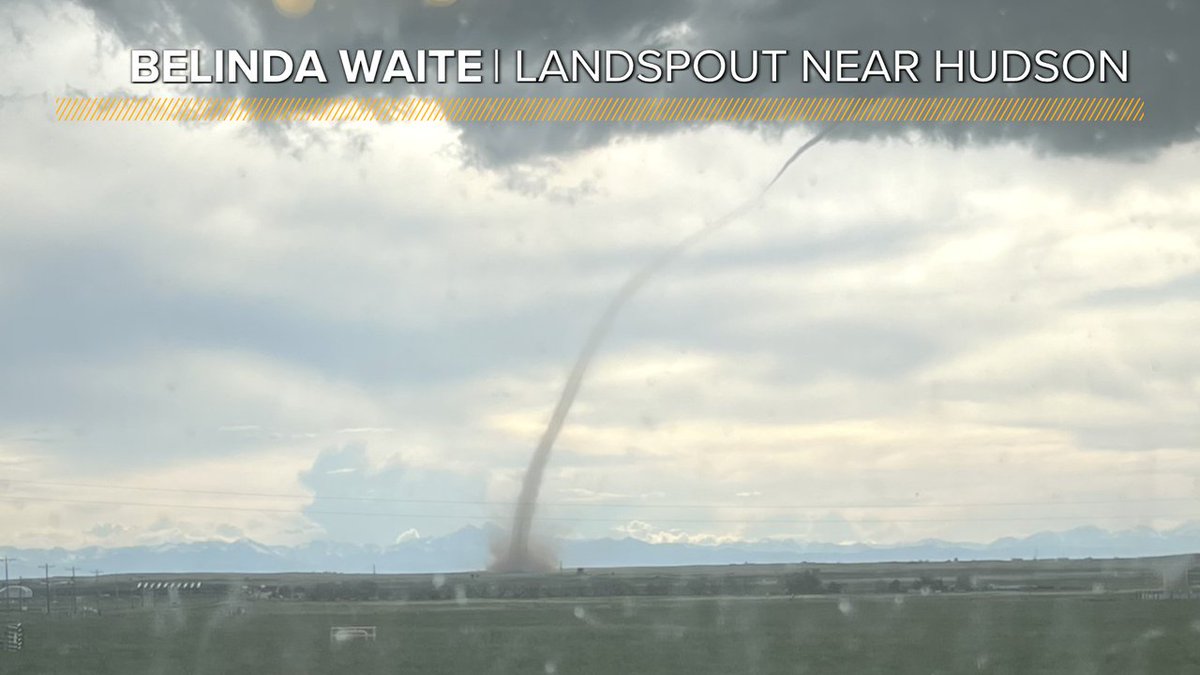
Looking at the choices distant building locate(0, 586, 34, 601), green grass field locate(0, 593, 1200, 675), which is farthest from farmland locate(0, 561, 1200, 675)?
distant building locate(0, 586, 34, 601)

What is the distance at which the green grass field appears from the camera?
129ft

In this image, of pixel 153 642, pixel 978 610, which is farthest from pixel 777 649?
pixel 978 610

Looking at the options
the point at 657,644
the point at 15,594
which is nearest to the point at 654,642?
the point at 657,644

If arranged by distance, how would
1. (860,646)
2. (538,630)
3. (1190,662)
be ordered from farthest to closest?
1. (538,630)
2. (860,646)
3. (1190,662)

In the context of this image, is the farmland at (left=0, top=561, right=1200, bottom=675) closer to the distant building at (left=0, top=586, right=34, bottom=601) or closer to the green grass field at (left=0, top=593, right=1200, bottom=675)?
the green grass field at (left=0, top=593, right=1200, bottom=675)

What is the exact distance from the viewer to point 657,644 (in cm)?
5116

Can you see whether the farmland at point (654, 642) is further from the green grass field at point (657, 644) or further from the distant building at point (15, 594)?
the distant building at point (15, 594)

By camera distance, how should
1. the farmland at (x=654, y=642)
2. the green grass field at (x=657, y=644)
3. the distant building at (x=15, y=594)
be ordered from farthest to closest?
the distant building at (x=15, y=594) → the farmland at (x=654, y=642) → the green grass field at (x=657, y=644)

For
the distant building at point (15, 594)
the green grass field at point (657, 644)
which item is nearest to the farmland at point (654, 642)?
the green grass field at point (657, 644)

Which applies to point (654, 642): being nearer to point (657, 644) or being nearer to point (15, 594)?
point (657, 644)

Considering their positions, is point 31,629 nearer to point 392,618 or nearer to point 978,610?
point 392,618

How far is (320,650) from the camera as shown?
49.3m

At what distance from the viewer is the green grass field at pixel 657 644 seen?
39188mm

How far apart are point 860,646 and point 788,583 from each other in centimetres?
11847
